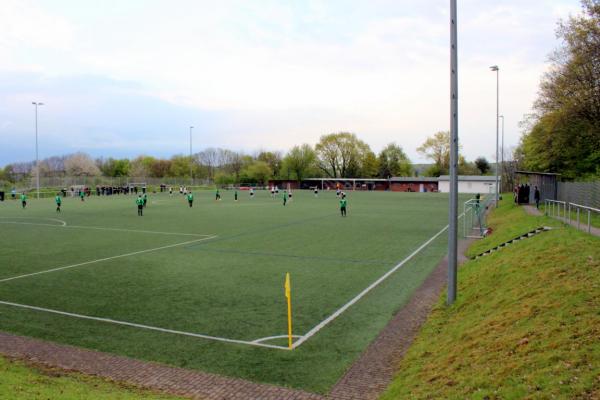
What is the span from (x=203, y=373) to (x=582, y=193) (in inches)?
1122

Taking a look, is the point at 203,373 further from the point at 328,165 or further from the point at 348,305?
the point at 328,165

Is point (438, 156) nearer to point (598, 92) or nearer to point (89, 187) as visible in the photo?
point (89, 187)

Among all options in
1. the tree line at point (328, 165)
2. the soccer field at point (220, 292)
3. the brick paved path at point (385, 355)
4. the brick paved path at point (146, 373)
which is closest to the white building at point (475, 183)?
the tree line at point (328, 165)

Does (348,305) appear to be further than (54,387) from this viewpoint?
Yes

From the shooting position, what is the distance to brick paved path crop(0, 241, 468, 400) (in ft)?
22.7

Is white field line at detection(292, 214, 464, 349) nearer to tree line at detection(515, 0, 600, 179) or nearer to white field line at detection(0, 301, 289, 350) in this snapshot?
white field line at detection(0, 301, 289, 350)

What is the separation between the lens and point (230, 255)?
1889 cm

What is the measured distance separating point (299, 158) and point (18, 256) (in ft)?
370

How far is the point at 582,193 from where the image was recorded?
28875 millimetres

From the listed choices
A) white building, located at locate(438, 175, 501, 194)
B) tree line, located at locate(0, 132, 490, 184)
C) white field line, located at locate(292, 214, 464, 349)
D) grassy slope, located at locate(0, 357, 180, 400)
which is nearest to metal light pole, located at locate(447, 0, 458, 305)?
white field line, located at locate(292, 214, 464, 349)

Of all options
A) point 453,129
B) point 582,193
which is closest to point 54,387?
point 453,129

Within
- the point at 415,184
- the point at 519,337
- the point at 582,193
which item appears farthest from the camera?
the point at 415,184

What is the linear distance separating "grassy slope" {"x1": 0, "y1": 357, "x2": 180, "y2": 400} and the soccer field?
4.25 feet

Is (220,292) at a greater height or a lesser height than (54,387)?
lesser
